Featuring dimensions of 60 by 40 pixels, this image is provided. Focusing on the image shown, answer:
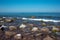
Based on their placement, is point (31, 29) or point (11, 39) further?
point (31, 29)

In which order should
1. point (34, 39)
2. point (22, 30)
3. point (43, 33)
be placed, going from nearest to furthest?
point (34, 39)
point (43, 33)
point (22, 30)

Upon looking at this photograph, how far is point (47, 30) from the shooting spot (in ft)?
8.16

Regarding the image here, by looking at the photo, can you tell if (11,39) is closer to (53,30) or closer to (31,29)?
(31,29)

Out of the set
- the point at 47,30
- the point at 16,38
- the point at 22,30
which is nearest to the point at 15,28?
the point at 22,30

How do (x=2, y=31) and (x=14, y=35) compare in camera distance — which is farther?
(x=2, y=31)

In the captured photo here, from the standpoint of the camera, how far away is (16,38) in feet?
7.14

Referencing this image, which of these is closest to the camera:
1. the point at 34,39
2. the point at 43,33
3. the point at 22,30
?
the point at 34,39

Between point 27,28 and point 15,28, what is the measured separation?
245 millimetres

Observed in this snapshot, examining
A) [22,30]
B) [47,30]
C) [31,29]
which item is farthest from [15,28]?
[47,30]

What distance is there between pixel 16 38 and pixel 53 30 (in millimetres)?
762

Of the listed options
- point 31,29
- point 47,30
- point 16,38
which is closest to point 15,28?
point 31,29

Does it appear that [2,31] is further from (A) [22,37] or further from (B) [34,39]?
(B) [34,39]

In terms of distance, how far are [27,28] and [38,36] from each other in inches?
18.7

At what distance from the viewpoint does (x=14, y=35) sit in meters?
2.28
